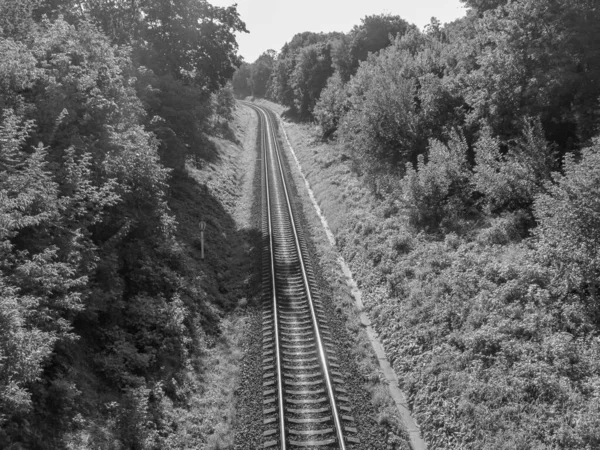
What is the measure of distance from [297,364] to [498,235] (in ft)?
28.2

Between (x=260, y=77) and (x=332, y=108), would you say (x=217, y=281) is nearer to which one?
(x=332, y=108)

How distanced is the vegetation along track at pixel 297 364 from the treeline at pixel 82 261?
2541mm

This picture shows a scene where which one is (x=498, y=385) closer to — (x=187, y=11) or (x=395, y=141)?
(x=395, y=141)

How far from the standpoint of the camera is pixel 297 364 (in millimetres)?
13273

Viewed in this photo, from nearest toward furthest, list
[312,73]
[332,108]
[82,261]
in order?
[82,261], [332,108], [312,73]

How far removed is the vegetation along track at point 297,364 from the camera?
10.8m

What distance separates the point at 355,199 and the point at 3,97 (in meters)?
18.6

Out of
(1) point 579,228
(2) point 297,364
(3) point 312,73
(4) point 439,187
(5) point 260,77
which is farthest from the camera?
(5) point 260,77

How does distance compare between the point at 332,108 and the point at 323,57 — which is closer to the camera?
the point at 332,108

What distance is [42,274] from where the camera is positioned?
9.18 meters

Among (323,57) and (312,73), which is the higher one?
(323,57)

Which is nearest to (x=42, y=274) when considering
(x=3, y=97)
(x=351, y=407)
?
(x=3, y=97)

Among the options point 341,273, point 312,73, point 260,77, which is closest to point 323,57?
point 312,73

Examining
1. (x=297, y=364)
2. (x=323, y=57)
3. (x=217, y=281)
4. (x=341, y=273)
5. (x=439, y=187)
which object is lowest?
(x=297, y=364)
